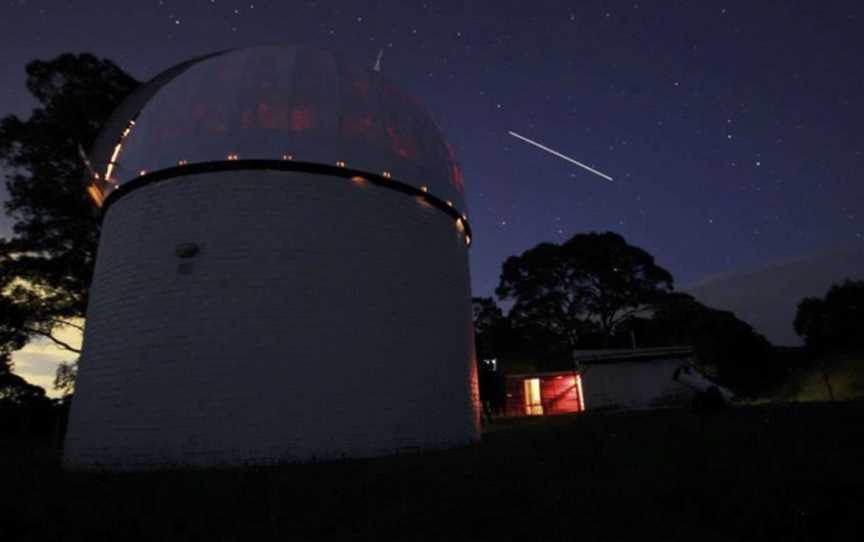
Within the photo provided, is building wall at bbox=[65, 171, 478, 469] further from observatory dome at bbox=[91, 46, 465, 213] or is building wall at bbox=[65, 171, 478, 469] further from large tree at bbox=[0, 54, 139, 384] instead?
large tree at bbox=[0, 54, 139, 384]

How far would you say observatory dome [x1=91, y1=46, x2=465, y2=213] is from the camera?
9.23m

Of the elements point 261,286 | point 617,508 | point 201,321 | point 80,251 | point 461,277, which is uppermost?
point 80,251

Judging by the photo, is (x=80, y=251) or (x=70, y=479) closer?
(x=70, y=479)

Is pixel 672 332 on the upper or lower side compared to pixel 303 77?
lower

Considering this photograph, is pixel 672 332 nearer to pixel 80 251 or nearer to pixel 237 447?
pixel 237 447

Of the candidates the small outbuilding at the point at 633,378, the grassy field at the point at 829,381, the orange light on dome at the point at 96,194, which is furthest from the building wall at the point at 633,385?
the orange light on dome at the point at 96,194

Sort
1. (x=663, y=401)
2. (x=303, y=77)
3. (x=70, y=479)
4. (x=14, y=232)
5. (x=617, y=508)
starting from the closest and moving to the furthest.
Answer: (x=617, y=508), (x=70, y=479), (x=303, y=77), (x=14, y=232), (x=663, y=401)

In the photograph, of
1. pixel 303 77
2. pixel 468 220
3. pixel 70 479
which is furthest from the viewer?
pixel 468 220

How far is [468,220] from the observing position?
12.2m

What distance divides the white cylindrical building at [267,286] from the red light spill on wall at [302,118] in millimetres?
34

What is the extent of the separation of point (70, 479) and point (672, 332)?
107ft

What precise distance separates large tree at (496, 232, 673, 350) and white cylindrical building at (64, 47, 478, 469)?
23453 millimetres

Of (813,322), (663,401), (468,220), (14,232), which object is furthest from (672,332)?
(14,232)

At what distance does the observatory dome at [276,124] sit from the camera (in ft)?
30.3
